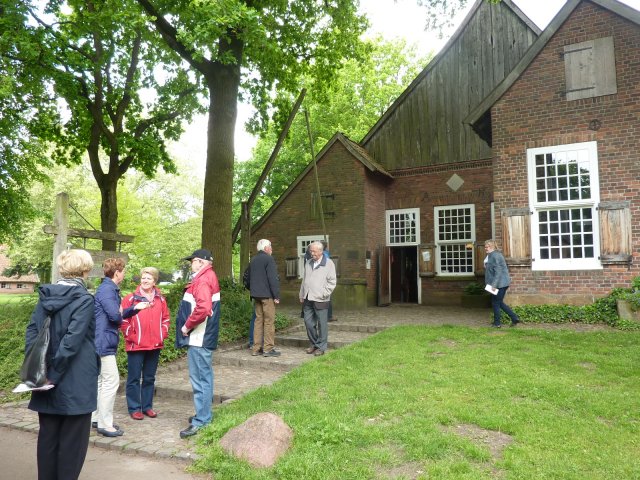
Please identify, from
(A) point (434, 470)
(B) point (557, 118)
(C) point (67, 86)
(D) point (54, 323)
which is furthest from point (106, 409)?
(C) point (67, 86)

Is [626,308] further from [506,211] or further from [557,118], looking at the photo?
[557,118]

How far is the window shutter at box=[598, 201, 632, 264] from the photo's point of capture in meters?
10.4

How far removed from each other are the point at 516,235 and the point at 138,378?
8.95 meters

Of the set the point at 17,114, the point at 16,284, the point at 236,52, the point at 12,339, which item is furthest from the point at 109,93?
the point at 16,284

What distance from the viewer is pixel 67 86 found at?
1460 cm

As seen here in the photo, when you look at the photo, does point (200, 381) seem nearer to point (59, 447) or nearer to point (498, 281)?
point (59, 447)

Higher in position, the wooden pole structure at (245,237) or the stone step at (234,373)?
the wooden pole structure at (245,237)

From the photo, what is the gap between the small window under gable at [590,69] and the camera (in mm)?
10836

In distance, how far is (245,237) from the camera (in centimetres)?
1353

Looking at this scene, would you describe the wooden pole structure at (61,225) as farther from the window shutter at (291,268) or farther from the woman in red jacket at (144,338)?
the window shutter at (291,268)

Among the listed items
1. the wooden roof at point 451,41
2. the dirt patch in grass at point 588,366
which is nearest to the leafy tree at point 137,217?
the wooden roof at point 451,41

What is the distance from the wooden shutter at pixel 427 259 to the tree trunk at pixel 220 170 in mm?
8336

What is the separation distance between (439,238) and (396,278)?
2717 millimetres

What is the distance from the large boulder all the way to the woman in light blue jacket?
719 cm
